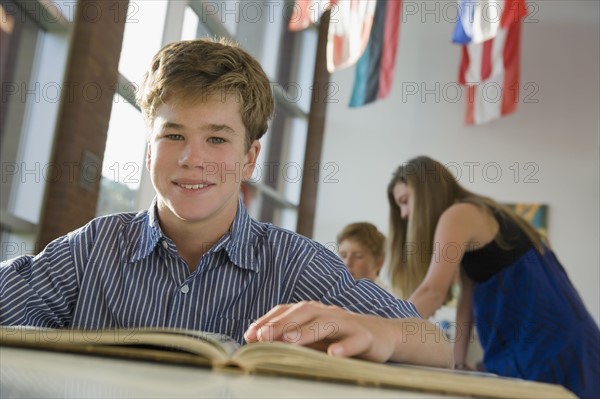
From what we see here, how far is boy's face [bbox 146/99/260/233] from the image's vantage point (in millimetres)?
1146

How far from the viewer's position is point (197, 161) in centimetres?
115

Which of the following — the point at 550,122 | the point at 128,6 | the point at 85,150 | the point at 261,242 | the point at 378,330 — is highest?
the point at 550,122

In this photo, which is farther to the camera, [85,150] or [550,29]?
[550,29]

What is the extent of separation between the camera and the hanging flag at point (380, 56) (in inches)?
205

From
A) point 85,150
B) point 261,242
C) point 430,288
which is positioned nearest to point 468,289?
point 430,288

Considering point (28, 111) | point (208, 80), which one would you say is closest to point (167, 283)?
point (208, 80)

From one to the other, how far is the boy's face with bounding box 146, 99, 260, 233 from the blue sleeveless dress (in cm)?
119

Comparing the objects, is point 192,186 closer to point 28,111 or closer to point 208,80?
point 208,80

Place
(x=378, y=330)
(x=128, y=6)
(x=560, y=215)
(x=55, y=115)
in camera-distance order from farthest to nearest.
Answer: (x=560, y=215) < (x=128, y=6) < (x=55, y=115) < (x=378, y=330)

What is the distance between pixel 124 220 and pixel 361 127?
4.66 metres

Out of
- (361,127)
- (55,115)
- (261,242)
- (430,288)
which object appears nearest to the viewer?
(261,242)

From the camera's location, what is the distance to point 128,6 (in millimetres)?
3334

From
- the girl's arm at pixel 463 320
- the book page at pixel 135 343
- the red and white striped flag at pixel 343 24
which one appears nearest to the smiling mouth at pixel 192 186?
the book page at pixel 135 343

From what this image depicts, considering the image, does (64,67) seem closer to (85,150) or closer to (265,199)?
(85,150)
